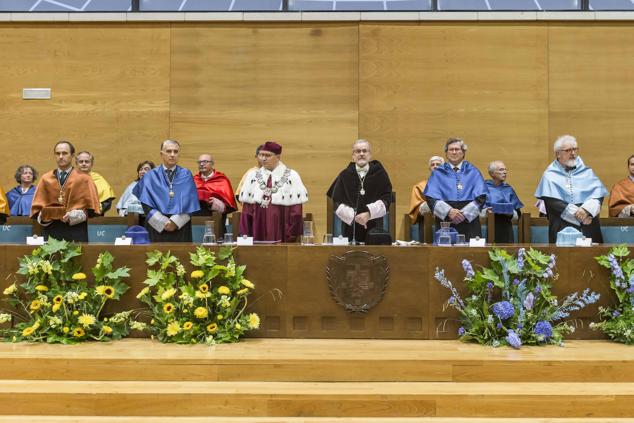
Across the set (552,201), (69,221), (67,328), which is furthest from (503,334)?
(69,221)

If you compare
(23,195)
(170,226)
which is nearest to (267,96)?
(23,195)

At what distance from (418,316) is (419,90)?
4.86 meters

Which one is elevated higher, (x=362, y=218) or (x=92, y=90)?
(x=92, y=90)

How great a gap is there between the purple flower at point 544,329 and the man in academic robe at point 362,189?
176 centimetres

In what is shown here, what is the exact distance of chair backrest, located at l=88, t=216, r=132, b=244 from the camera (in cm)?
668

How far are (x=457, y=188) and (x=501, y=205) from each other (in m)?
0.89

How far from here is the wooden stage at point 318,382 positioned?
382 centimetres

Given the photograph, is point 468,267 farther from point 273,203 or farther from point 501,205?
point 501,205

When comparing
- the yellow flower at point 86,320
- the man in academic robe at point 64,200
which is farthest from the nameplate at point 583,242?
the man in academic robe at point 64,200

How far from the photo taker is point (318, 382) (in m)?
4.12

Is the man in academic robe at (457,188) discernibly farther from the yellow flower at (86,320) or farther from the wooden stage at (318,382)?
the yellow flower at (86,320)

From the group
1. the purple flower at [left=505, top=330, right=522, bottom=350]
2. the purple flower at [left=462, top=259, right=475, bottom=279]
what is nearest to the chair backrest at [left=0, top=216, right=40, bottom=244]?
the purple flower at [left=462, top=259, right=475, bottom=279]

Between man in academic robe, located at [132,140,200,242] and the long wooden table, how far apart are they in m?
1.05

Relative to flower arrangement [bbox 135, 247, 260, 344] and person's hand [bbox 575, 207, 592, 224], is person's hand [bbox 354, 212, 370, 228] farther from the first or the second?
person's hand [bbox 575, 207, 592, 224]
